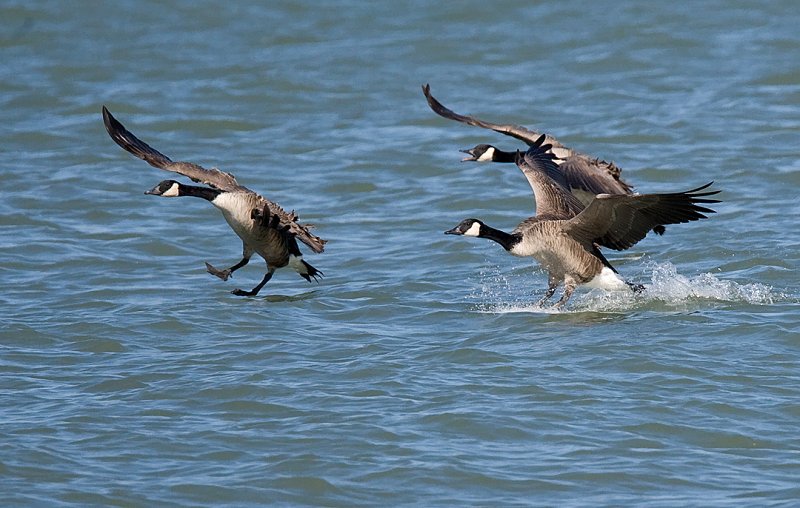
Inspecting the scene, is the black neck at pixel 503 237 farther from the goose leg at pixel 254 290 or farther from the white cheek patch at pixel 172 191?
the white cheek patch at pixel 172 191

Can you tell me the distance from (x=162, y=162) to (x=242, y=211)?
0.73m

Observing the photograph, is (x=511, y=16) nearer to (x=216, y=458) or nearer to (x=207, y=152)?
(x=207, y=152)

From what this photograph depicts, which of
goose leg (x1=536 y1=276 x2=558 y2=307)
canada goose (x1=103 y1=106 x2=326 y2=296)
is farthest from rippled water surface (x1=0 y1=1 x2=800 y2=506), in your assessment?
canada goose (x1=103 y1=106 x2=326 y2=296)

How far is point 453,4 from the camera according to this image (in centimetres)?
2198

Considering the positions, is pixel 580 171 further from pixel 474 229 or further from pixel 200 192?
pixel 200 192

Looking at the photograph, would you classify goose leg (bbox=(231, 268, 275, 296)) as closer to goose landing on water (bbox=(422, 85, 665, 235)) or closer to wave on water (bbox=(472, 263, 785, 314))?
wave on water (bbox=(472, 263, 785, 314))

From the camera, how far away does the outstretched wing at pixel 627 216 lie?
907cm

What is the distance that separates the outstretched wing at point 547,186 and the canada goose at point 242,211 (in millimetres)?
1784

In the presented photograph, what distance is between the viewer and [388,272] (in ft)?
37.2

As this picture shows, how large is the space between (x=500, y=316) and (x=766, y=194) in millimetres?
4631

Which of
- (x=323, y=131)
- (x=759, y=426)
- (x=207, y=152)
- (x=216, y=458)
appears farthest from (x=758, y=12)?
(x=216, y=458)

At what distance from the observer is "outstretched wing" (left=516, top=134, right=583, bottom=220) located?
10.4 m

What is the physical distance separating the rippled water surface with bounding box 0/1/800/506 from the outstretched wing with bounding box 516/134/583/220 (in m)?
0.72

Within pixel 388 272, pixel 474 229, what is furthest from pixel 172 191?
pixel 474 229
